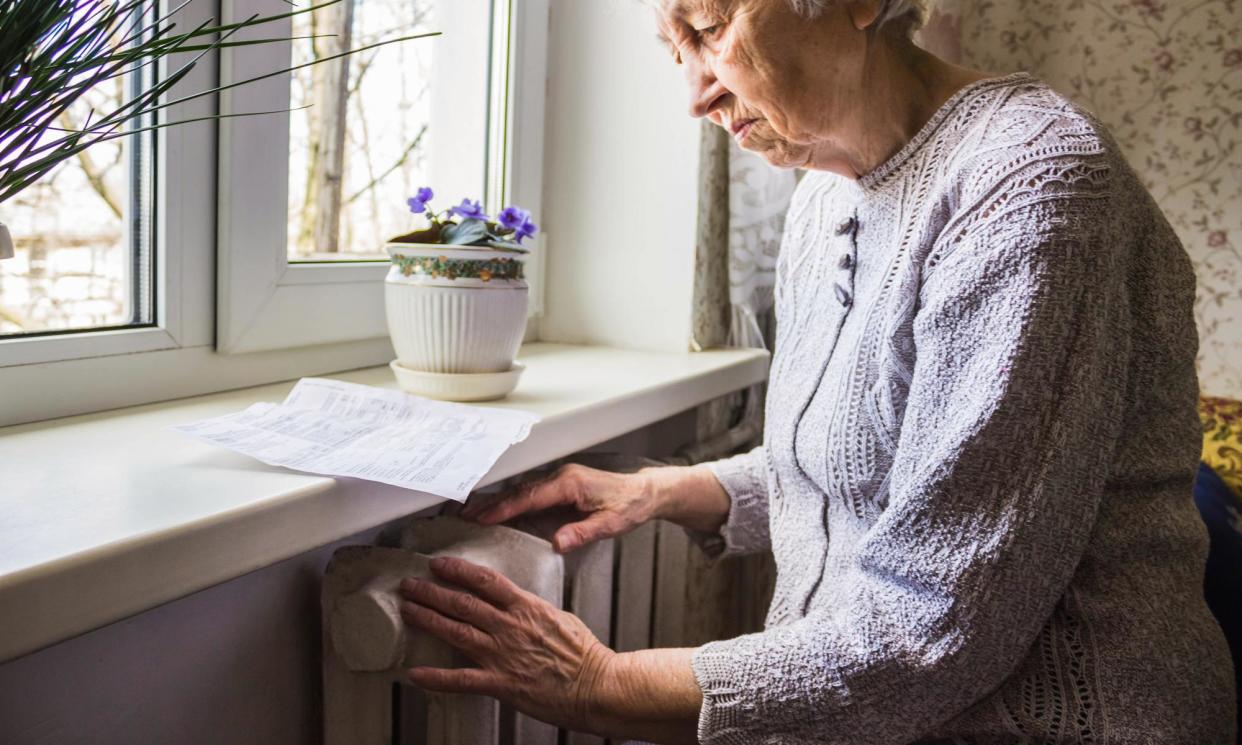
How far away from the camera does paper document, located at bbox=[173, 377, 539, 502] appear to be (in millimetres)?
772

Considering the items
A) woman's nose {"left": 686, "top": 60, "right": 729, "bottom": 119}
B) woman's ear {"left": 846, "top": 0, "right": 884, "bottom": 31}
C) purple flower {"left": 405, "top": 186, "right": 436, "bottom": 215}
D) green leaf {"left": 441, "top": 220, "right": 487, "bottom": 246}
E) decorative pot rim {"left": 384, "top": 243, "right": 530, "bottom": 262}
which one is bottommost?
decorative pot rim {"left": 384, "top": 243, "right": 530, "bottom": 262}

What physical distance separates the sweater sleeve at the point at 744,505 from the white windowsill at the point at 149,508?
0.24 metres

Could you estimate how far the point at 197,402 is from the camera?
99cm

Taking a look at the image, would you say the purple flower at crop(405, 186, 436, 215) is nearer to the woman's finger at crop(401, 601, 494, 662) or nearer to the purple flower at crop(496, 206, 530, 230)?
the purple flower at crop(496, 206, 530, 230)

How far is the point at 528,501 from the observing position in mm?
1042

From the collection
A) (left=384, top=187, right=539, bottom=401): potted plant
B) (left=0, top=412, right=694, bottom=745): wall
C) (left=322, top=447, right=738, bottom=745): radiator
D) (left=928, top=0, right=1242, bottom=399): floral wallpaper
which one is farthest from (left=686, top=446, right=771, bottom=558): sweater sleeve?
(left=928, top=0, right=1242, bottom=399): floral wallpaper

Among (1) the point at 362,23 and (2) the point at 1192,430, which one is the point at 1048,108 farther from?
(1) the point at 362,23

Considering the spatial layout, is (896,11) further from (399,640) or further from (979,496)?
(399,640)

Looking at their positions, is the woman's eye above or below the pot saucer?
above

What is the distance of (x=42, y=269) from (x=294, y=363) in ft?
0.99

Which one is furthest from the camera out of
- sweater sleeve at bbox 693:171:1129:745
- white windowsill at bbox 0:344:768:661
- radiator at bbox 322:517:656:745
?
radiator at bbox 322:517:656:745

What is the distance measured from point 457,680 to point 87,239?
20.9 inches

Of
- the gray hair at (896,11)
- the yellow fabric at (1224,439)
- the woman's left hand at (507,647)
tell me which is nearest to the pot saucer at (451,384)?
the woman's left hand at (507,647)

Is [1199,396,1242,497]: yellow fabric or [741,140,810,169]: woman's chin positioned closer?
[741,140,810,169]: woman's chin
